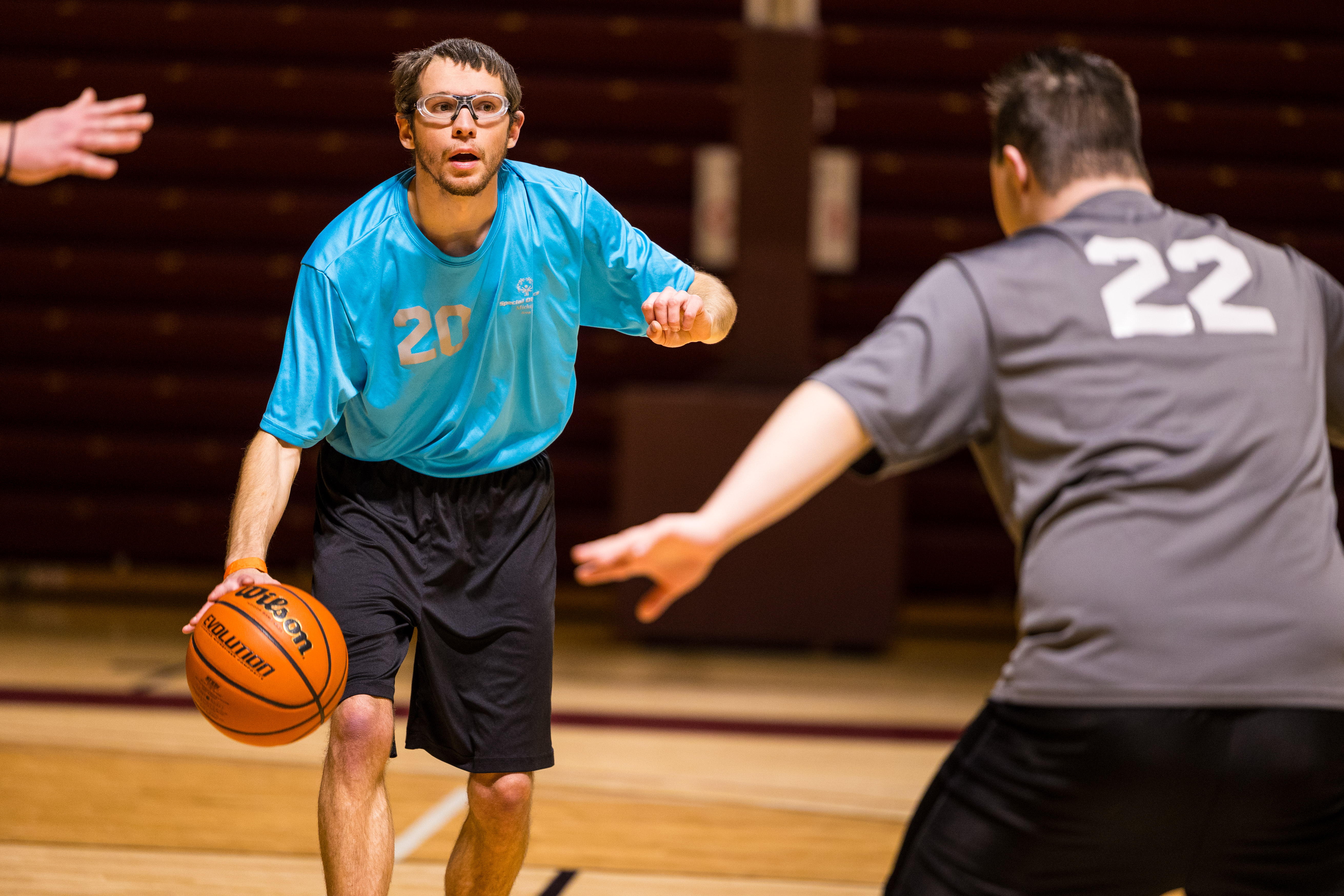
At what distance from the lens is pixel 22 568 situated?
25.5 ft

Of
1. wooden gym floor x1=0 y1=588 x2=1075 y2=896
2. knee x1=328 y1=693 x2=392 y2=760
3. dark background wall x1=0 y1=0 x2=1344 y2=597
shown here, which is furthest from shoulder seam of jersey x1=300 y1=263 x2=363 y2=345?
dark background wall x1=0 y1=0 x2=1344 y2=597

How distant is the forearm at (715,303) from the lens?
2598mm

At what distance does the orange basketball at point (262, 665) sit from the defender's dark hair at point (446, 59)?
0.99m

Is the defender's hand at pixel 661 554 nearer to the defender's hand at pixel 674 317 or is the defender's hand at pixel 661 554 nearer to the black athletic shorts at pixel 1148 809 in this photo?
the black athletic shorts at pixel 1148 809

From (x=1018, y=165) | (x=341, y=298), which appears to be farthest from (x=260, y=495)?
(x=1018, y=165)

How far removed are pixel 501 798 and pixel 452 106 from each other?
1.37m

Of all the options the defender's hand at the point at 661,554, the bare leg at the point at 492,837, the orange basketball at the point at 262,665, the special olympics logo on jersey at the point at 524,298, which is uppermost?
the special olympics logo on jersey at the point at 524,298

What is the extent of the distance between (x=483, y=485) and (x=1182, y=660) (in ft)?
5.07

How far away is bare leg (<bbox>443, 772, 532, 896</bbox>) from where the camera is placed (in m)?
2.72

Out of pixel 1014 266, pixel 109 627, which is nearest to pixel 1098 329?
pixel 1014 266

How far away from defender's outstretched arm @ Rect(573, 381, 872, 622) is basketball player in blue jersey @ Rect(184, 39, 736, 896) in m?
0.89

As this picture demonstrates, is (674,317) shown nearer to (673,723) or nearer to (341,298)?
(341,298)

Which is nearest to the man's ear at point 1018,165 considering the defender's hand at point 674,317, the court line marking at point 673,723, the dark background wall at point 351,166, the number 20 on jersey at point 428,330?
the defender's hand at point 674,317

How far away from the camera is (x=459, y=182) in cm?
263
